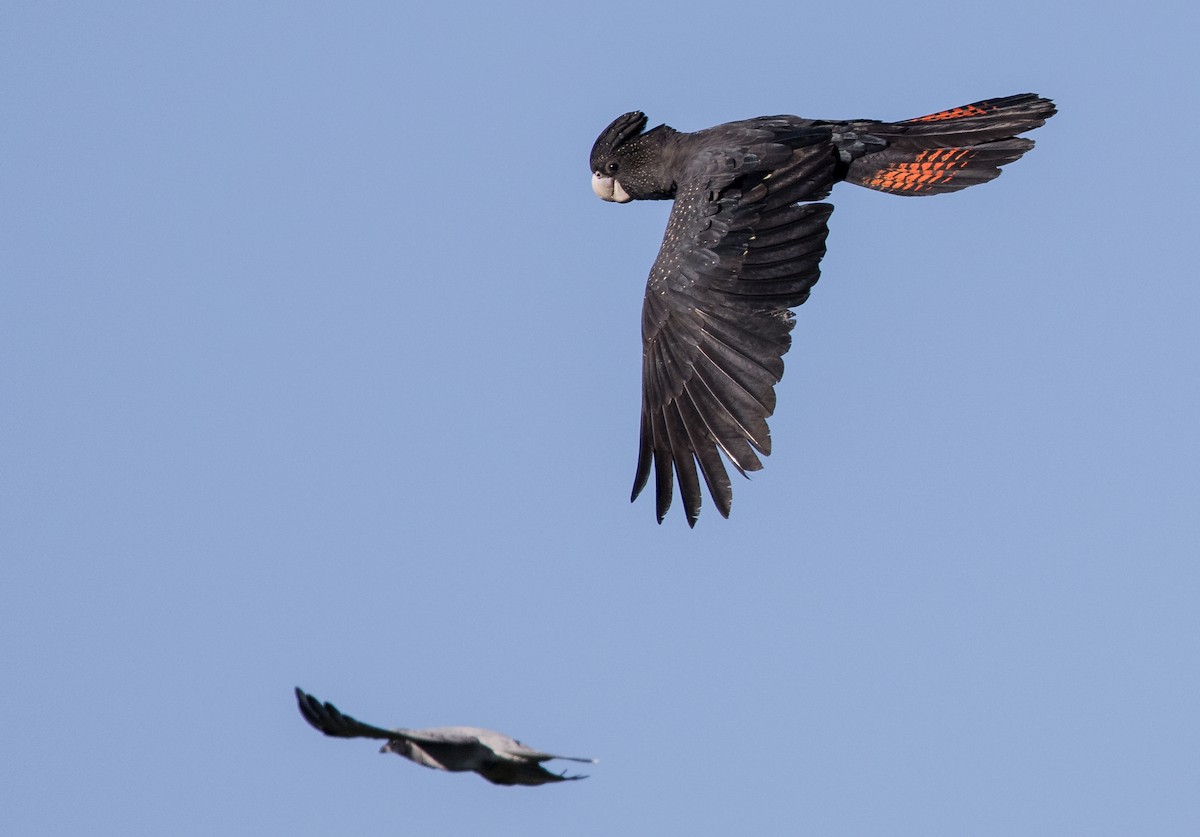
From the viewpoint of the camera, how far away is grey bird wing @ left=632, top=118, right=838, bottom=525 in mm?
12781

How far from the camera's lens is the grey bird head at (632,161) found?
15469 millimetres

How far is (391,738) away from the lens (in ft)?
29.1

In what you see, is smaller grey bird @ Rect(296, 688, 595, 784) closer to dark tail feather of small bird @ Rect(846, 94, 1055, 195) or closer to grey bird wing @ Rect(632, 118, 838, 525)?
grey bird wing @ Rect(632, 118, 838, 525)

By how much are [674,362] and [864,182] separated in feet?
8.55

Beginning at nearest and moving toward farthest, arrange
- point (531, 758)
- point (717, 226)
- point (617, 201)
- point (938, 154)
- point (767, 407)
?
point (531, 758) → point (767, 407) → point (717, 226) → point (938, 154) → point (617, 201)

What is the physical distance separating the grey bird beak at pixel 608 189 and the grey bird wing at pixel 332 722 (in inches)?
320

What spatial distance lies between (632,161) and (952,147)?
2710mm

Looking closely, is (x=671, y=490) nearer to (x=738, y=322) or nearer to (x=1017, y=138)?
(x=738, y=322)

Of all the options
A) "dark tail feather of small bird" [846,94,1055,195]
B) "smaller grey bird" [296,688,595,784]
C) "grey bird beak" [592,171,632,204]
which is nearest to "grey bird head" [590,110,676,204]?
"grey bird beak" [592,171,632,204]

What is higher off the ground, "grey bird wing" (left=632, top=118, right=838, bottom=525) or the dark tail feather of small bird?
the dark tail feather of small bird

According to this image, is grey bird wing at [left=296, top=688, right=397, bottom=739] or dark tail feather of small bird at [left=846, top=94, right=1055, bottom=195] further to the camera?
dark tail feather of small bird at [left=846, top=94, right=1055, bottom=195]

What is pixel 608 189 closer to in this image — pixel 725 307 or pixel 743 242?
pixel 743 242

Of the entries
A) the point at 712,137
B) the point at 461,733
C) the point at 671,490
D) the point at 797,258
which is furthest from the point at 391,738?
the point at 712,137

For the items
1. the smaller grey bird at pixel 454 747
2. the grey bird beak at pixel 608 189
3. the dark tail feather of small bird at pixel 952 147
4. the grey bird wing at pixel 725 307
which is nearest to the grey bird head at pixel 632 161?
the grey bird beak at pixel 608 189
